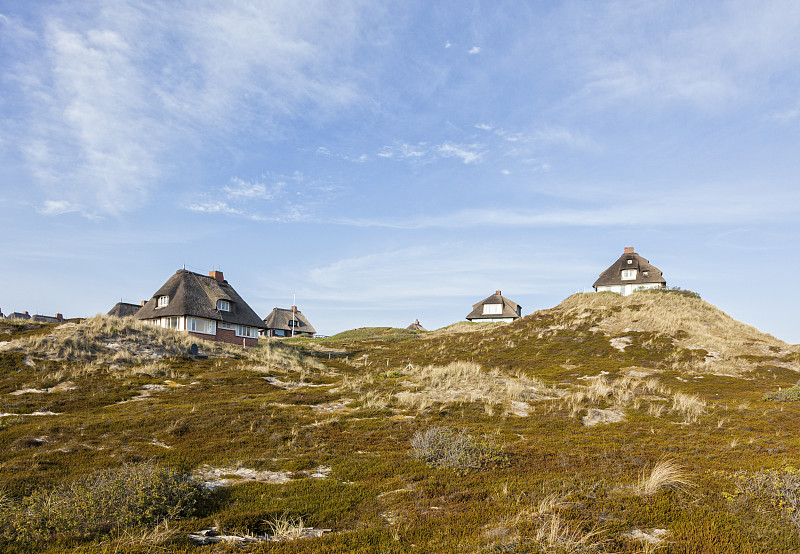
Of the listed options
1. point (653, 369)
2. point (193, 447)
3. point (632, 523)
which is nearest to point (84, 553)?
point (193, 447)

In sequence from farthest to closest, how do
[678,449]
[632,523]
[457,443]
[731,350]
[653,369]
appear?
[731,350] < [653,369] < [678,449] < [457,443] < [632,523]

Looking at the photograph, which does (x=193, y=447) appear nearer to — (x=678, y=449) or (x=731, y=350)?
(x=678, y=449)

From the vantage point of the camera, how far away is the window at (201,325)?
53.6 meters

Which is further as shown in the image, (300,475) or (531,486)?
(300,475)

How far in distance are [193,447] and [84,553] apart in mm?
7516

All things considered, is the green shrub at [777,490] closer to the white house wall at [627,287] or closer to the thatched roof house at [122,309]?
the white house wall at [627,287]

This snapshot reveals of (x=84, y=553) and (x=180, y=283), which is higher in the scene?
(x=180, y=283)

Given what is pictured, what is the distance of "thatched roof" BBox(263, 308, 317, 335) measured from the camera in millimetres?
100325

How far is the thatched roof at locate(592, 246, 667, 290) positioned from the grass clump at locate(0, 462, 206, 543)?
77.4 metres

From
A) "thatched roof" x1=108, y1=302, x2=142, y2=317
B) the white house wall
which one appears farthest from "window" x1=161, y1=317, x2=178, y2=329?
the white house wall

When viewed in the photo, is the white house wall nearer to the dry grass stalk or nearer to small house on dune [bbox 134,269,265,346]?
small house on dune [bbox 134,269,265,346]

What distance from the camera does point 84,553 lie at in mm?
7453

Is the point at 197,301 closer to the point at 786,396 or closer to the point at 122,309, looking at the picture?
the point at 122,309

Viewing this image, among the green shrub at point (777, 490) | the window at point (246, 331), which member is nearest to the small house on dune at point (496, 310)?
the window at point (246, 331)
